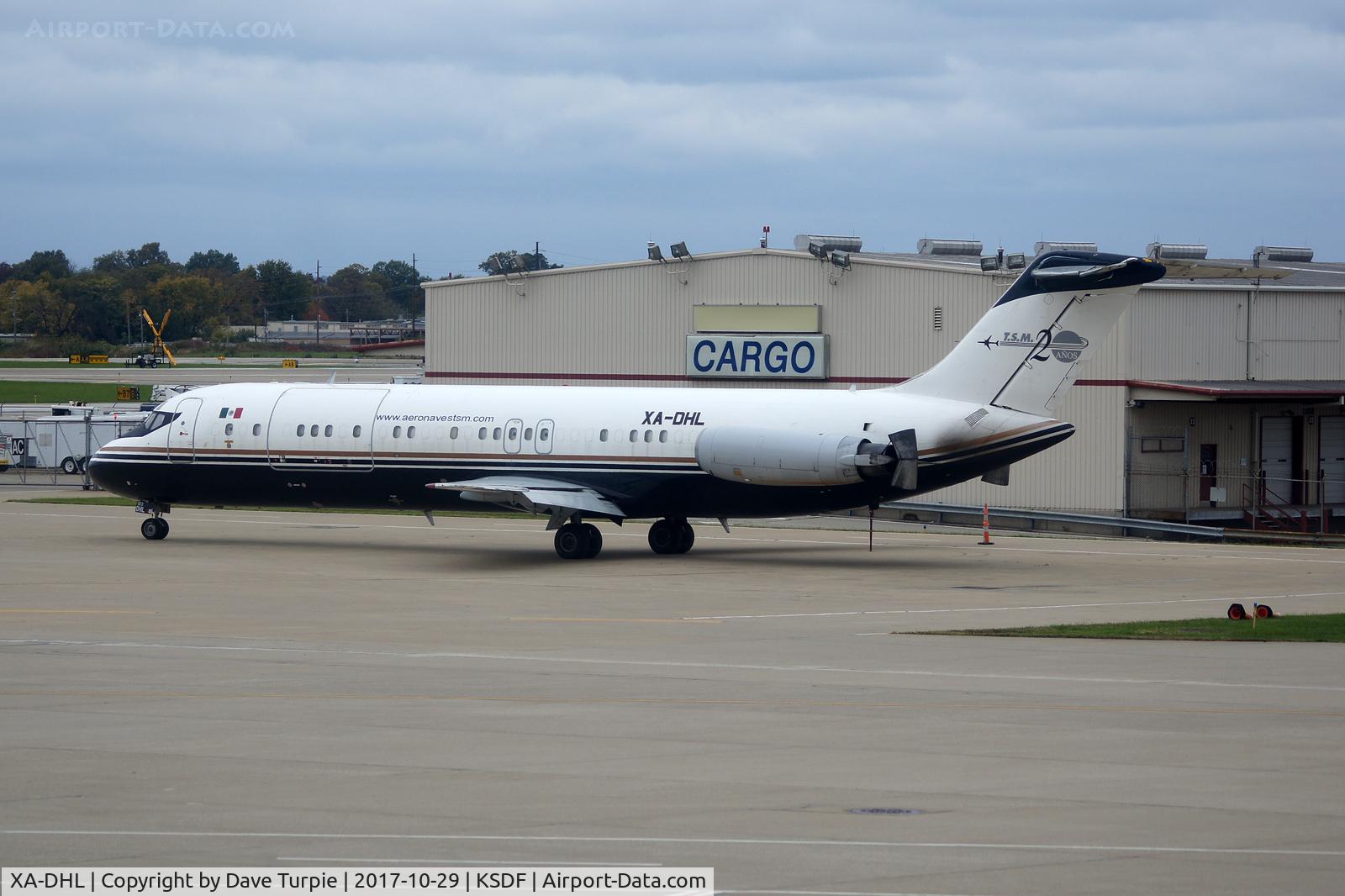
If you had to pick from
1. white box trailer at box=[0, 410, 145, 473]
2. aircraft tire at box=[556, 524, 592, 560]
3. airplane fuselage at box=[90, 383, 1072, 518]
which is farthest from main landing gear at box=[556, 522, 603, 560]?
white box trailer at box=[0, 410, 145, 473]

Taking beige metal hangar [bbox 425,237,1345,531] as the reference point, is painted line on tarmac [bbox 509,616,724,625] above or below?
below

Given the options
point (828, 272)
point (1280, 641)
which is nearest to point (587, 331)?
point (828, 272)

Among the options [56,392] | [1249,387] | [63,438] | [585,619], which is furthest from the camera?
[56,392]

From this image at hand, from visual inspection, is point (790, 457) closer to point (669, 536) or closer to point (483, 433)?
point (669, 536)

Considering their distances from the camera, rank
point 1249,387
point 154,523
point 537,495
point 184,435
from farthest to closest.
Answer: point 1249,387 → point 154,523 → point 184,435 → point 537,495

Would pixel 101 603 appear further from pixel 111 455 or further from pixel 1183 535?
pixel 1183 535

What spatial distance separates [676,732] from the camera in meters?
14.7

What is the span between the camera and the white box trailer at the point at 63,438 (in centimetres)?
6294

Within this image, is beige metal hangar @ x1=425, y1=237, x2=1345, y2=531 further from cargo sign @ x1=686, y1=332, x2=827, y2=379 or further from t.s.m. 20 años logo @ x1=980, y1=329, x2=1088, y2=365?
t.s.m. 20 años logo @ x1=980, y1=329, x2=1088, y2=365

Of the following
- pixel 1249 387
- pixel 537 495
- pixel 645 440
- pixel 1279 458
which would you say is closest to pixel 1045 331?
pixel 645 440

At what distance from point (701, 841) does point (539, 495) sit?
21.9 metres

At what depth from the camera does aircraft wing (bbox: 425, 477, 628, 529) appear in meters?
31.9

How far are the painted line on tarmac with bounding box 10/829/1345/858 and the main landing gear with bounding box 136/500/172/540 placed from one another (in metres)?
27.7

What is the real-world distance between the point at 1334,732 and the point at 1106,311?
17119 mm
